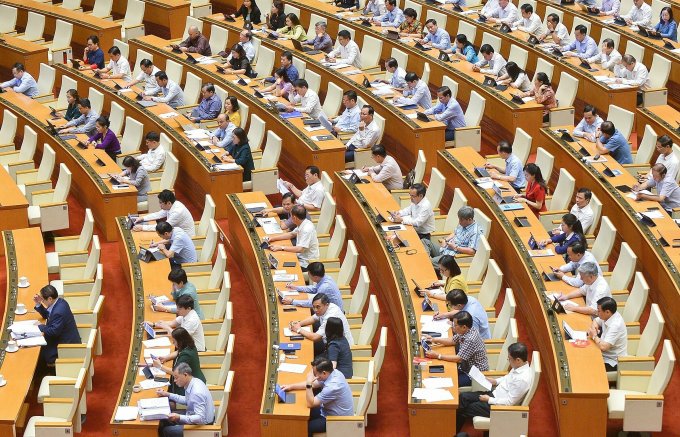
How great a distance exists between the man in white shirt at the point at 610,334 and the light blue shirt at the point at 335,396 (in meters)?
2.30

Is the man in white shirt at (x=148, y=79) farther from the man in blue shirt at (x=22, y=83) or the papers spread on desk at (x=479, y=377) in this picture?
the papers spread on desk at (x=479, y=377)

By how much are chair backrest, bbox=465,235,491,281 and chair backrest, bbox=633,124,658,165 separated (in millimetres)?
3429

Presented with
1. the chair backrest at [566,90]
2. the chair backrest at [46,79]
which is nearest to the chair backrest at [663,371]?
the chair backrest at [566,90]

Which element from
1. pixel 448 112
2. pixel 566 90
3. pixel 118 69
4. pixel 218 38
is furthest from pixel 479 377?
pixel 218 38

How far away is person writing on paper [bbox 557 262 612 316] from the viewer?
10688 mm

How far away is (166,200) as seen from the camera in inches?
520

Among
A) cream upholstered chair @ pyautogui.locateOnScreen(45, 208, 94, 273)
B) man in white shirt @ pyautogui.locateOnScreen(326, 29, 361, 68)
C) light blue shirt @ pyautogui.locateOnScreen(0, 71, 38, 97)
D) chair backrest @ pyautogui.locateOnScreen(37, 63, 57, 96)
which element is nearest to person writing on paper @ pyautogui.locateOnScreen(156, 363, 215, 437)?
cream upholstered chair @ pyautogui.locateOnScreen(45, 208, 94, 273)

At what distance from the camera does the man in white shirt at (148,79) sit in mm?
17470

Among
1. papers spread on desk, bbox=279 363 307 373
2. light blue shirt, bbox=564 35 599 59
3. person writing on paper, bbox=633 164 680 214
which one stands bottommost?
papers spread on desk, bbox=279 363 307 373

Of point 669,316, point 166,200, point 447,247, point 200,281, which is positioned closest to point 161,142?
point 166,200

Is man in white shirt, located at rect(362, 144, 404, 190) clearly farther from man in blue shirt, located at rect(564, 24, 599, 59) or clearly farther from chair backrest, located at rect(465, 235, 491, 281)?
man in blue shirt, located at rect(564, 24, 599, 59)

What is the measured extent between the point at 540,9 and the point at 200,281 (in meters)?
10.0

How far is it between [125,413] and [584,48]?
10812mm

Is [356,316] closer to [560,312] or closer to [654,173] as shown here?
[560,312]
